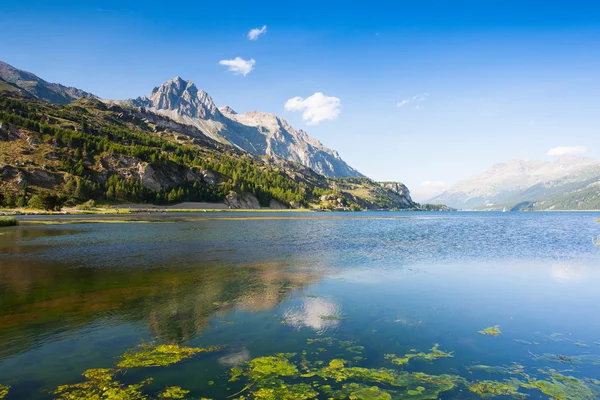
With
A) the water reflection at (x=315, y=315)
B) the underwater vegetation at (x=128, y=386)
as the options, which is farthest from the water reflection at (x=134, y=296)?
the water reflection at (x=315, y=315)

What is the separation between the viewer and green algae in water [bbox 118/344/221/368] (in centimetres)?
1542

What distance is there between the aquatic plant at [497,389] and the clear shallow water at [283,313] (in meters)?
0.43

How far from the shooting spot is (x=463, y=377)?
1445 centimetres

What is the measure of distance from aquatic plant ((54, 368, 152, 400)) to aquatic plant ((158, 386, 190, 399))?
2.21ft

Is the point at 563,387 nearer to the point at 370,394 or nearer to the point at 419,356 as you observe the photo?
the point at 419,356

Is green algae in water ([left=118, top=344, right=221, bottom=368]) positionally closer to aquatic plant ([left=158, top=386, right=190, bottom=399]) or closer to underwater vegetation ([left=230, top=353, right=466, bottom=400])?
aquatic plant ([left=158, top=386, right=190, bottom=399])

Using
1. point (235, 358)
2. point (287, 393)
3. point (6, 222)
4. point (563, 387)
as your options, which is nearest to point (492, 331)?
point (563, 387)

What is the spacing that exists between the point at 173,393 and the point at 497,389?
489 inches

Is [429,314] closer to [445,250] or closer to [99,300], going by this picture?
[99,300]

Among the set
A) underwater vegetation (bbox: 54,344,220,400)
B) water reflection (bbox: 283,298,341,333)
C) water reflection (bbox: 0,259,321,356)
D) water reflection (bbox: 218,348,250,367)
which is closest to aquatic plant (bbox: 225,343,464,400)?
water reflection (bbox: 218,348,250,367)

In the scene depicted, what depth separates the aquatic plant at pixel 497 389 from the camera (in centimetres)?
1308

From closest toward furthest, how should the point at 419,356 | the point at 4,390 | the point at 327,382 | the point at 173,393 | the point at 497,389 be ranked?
the point at 173,393 → the point at 4,390 → the point at 497,389 → the point at 327,382 → the point at 419,356

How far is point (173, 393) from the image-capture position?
42.0ft

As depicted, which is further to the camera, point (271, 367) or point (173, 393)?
point (271, 367)
